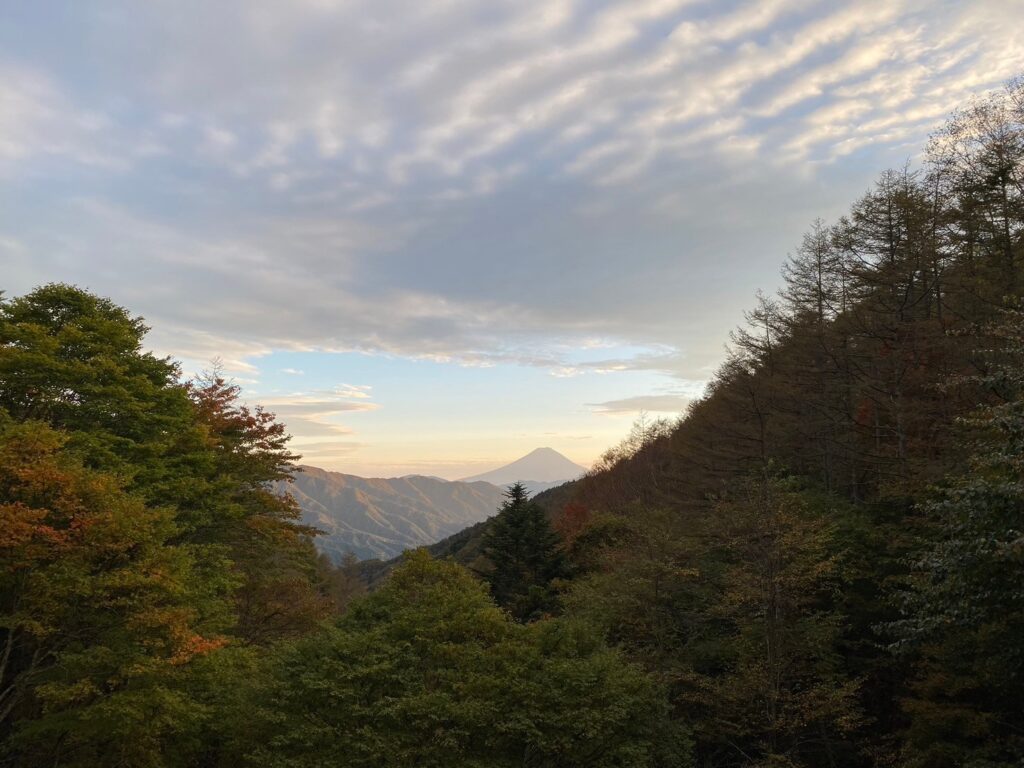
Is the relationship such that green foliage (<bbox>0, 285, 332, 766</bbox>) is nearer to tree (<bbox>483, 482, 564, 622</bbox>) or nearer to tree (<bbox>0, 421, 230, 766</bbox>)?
tree (<bbox>0, 421, 230, 766</bbox>)

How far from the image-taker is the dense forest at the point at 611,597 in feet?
41.4

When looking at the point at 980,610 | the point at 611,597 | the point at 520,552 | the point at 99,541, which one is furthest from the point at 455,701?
the point at 520,552

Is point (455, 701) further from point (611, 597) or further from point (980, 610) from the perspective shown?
point (980, 610)

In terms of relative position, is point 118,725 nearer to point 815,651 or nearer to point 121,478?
point 121,478

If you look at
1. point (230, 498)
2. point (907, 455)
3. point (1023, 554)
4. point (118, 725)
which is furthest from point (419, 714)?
point (907, 455)

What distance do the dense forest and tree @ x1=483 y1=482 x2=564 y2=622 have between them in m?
12.2

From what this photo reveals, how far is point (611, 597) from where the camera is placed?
63.6 feet

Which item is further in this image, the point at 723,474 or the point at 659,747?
the point at 723,474

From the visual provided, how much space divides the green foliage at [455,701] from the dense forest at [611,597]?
2.8 inches

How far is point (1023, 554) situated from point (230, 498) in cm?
2470

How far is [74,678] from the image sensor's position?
48.0ft

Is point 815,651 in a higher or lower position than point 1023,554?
lower

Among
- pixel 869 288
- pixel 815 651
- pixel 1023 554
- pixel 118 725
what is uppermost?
pixel 869 288

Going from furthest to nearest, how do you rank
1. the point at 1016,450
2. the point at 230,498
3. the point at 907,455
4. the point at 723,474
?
the point at 723,474 → the point at 230,498 → the point at 907,455 → the point at 1016,450
